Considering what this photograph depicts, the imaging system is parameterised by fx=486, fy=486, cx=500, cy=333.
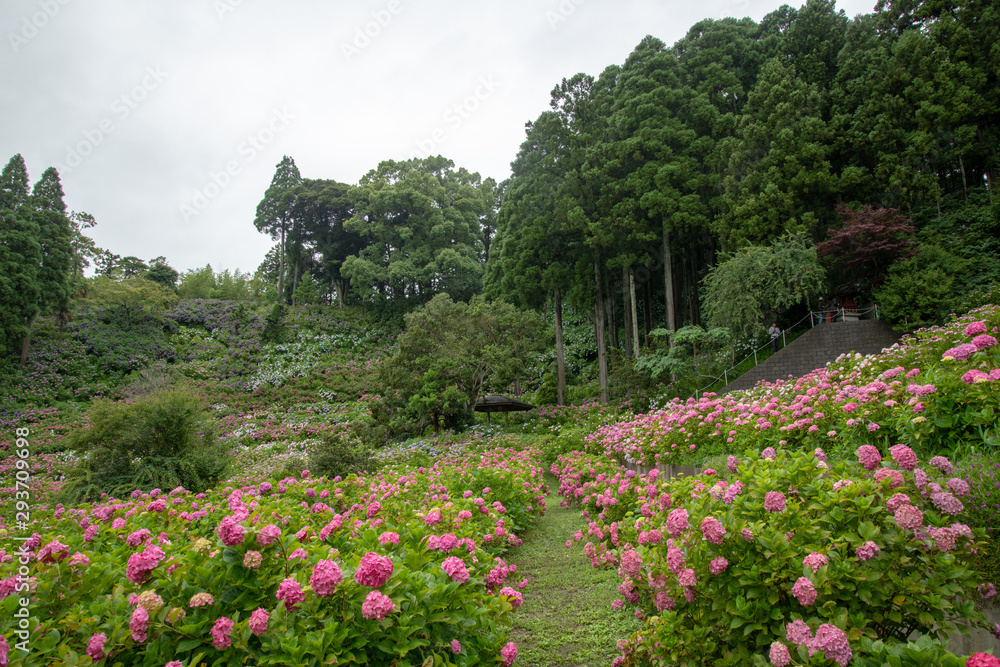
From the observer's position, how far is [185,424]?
6855mm

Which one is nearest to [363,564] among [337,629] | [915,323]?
[337,629]

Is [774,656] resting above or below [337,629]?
below

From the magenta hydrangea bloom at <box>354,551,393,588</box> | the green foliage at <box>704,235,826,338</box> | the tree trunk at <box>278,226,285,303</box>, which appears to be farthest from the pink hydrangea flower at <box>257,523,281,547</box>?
the tree trunk at <box>278,226,285,303</box>

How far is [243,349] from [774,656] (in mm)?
25767

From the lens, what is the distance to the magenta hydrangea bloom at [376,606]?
1.57 metres

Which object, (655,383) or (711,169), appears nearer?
(655,383)

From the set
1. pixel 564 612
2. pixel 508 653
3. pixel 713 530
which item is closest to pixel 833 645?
pixel 713 530

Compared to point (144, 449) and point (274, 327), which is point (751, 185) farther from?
point (274, 327)

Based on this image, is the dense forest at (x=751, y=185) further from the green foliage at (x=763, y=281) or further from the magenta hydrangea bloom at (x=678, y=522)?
the magenta hydrangea bloom at (x=678, y=522)

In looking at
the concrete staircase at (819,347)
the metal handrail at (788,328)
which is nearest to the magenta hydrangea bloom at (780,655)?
the concrete staircase at (819,347)

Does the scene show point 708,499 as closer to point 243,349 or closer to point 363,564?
point 363,564

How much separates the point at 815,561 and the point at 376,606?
1.52m

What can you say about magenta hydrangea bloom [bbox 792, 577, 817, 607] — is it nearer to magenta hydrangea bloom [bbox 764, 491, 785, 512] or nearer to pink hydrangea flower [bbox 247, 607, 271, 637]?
magenta hydrangea bloom [bbox 764, 491, 785, 512]

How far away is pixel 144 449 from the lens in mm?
6660
